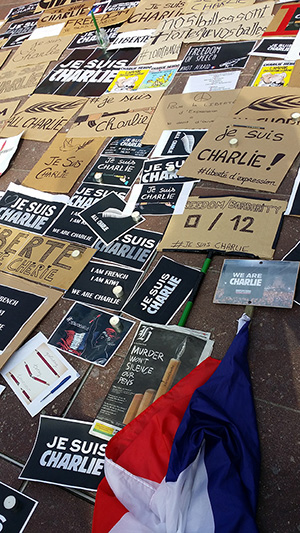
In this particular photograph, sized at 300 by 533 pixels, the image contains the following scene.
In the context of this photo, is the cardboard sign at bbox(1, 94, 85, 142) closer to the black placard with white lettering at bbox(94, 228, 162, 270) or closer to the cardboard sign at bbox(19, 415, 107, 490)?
the black placard with white lettering at bbox(94, 228, 162, 270)

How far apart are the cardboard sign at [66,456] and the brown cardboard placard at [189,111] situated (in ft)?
7.65

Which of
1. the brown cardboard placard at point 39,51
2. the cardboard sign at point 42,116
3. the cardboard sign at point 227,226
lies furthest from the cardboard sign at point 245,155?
the brown cardboard placard at point 39,51

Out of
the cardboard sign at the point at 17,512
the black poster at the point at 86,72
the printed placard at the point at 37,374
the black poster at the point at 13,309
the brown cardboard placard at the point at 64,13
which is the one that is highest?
the brown cardboard placard at the point at 64,13

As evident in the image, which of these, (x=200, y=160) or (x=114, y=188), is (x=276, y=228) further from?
(x=114, y=188)

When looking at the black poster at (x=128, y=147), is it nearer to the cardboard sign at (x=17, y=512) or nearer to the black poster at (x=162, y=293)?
the black poster at (x=162, y=293)

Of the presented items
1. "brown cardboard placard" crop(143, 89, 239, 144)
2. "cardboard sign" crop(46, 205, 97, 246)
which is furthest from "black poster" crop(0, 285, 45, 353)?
"brown cardboard placard" crop(143, 89, 239, 144)

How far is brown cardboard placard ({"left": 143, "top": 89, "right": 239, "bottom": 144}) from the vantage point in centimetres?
389

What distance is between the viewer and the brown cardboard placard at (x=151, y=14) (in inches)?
201

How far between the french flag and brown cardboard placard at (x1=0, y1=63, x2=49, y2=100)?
13.1 feet

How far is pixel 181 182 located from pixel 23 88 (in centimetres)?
260

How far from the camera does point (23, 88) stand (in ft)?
16.9

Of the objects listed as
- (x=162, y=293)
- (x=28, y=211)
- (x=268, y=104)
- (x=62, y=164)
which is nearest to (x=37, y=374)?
(x=162, y=293)

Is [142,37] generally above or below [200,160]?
above

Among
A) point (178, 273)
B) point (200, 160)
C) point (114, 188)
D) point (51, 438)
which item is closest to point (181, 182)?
point (200, 160)
